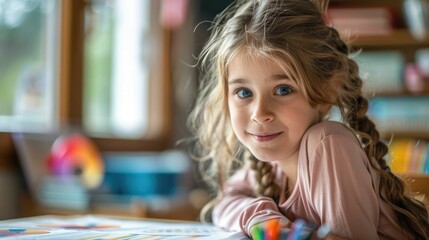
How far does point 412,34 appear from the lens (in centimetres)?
304

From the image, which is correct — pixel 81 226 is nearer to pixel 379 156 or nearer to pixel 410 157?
pixel 379 156

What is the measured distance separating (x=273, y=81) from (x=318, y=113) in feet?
0.36

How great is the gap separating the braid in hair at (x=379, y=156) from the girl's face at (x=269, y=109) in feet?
0.25

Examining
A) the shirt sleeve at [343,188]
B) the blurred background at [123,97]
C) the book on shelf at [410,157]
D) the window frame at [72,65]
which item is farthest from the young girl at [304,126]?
the book on shelf at [410,157]

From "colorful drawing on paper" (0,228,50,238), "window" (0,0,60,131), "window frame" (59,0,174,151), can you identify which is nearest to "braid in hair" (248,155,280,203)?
"colorful drawing on paper" (0,228,50,238)

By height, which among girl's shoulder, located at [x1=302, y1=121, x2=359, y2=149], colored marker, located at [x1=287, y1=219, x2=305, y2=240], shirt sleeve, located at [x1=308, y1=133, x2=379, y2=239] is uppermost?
girl's shoulder, located at [x1=302, y1=121, x2=359, y2=149]

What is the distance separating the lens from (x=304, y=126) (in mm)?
1003

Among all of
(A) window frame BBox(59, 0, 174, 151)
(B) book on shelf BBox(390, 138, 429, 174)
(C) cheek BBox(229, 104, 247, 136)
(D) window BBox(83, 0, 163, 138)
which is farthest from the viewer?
(D) window BBox(83, 0, 163, 138)

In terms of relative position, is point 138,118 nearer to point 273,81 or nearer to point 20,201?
point 20,201

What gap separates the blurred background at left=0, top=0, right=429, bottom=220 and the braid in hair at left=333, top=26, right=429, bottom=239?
93 cm

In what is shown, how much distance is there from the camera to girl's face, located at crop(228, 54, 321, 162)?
0.98 meters

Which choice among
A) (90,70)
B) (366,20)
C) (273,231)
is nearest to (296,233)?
(273,231)

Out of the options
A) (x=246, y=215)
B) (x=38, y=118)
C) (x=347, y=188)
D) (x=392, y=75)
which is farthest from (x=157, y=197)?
(x=347, y=188)

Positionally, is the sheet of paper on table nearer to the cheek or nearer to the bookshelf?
the cheek
